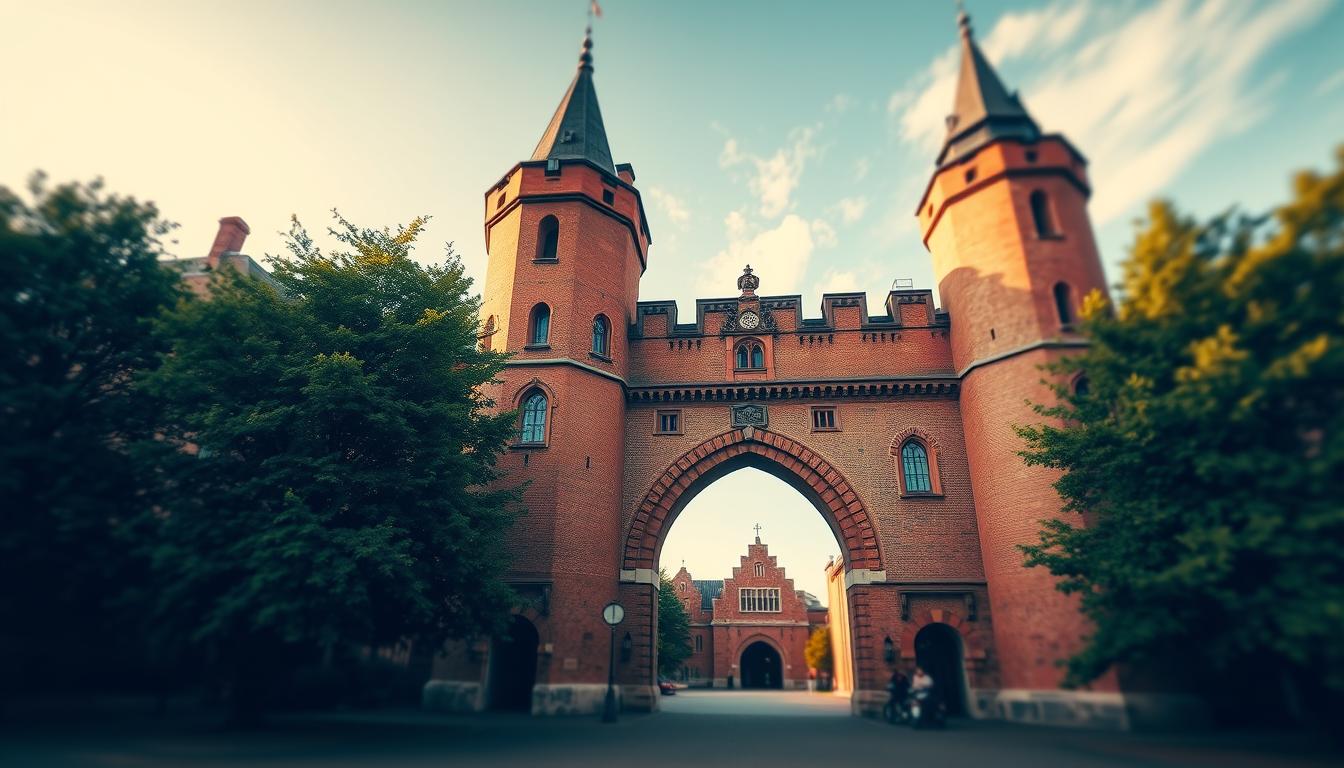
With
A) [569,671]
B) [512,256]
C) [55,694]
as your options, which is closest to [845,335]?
[512,256]

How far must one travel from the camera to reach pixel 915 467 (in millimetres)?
21734

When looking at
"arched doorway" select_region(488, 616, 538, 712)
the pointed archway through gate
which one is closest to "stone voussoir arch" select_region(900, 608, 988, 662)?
the pointed archway through gate

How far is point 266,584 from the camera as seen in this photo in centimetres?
1105

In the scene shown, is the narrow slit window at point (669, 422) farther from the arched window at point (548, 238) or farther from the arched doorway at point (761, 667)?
the arched doorway at point (761, 667)

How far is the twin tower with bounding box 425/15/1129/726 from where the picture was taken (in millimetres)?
18578

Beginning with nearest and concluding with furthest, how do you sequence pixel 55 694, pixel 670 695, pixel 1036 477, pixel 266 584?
1. pixel 266 584
2. pixel 55 694
3. pixel 1036 477
4. pixel 670 695

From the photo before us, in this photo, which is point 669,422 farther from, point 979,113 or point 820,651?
point 820,651

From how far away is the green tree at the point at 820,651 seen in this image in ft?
149

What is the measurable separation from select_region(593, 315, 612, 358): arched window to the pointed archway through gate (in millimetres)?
4789

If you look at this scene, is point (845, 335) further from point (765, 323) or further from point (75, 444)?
point (75, 444)

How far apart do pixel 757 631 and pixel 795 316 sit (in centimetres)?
3708

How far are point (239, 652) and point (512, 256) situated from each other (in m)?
14.8

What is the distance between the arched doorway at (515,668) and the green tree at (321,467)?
5643 mm

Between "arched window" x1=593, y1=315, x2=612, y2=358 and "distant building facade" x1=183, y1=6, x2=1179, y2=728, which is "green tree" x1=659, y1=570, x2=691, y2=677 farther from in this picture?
"arched window" x1=593, y1=315, x2=612, y2=358
